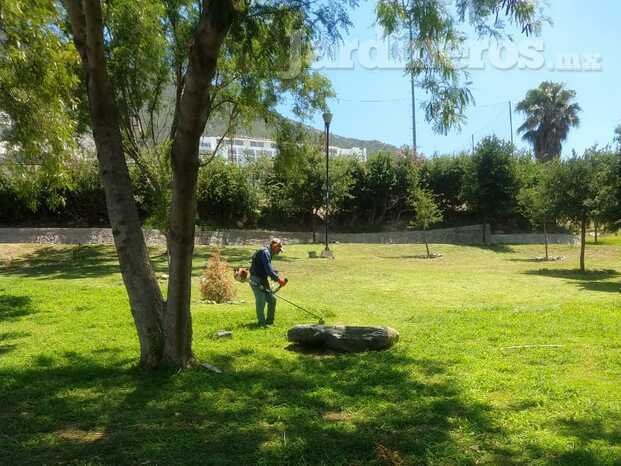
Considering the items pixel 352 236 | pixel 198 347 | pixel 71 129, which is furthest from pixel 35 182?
pixel 352 236

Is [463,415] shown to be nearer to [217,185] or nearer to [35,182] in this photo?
[35,182]

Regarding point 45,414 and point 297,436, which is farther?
point 45,414

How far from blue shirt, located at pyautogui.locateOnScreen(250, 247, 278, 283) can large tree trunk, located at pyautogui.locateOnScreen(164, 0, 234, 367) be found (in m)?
3.20

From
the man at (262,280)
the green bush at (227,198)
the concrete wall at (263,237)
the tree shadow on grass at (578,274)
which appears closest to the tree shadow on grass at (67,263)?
the concrete wall at (263,237)

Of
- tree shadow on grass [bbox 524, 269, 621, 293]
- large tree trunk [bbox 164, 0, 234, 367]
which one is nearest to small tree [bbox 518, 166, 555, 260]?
tree shadow on grass [bbox 524, 269, 621, 293]

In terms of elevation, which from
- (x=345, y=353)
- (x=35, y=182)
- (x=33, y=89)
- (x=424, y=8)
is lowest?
(x=345, y=353)

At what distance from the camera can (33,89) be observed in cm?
1177

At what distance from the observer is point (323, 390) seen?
5.71 meters

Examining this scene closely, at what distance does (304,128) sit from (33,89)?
41.7 feet

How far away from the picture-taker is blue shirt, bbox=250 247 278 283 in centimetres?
943

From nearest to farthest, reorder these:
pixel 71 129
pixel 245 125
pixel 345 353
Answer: pixel 345 353
pixel 71 129
pixel 245 125

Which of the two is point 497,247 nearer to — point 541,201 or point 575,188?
point 541,201

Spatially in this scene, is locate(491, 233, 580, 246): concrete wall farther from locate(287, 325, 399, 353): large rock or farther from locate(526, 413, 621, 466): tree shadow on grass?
locate(526, 413, 621, 466): tree shadow on grass

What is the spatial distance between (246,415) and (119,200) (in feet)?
8.66
